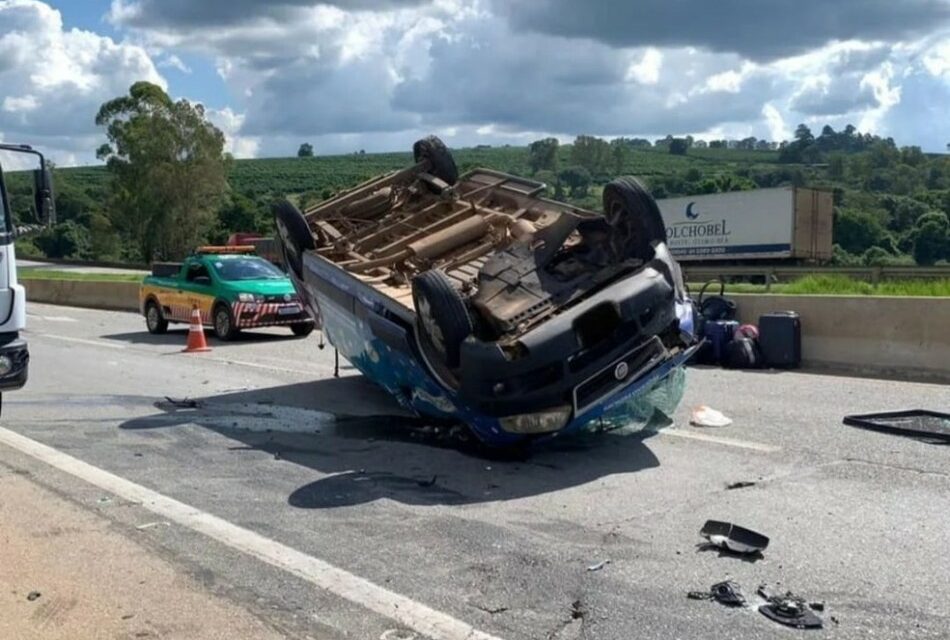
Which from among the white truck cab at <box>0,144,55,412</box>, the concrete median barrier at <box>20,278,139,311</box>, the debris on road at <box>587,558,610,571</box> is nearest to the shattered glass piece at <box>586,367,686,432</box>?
the debris on road at <box>587,558,610,571</box>

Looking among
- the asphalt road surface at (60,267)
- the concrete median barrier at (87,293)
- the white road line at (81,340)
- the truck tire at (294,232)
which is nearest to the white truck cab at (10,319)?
the truck tire at (294,232)

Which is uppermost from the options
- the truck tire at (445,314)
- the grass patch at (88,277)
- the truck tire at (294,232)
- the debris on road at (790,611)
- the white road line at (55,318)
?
the truck tire at (294,232)

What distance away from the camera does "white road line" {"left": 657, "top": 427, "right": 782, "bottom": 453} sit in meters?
8.13

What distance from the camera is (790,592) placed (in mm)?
4949

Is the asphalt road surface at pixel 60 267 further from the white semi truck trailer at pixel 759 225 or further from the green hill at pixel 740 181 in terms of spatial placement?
the white semi truck trailer at pixel 759 225

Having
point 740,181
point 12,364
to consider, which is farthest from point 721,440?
point 740,181

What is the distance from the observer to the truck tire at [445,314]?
23.8ft

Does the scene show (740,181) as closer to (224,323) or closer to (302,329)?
(302,329)

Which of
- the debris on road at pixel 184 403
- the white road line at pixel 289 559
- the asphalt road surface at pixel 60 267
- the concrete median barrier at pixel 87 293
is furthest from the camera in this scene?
the asphalt road surface at pixel 60 267

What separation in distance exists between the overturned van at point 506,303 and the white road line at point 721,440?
593 millimetres

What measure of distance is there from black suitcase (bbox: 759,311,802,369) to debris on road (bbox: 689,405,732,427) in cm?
383

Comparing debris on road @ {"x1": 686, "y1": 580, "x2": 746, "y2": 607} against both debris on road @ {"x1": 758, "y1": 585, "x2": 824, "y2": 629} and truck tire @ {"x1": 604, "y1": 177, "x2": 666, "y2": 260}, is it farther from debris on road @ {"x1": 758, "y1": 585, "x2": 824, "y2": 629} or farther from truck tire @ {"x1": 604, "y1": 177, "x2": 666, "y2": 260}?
truck tire @ {"x1": 604, "y1": 177, "x2": 666, "y2": 260}

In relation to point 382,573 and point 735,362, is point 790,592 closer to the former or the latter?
point 382,573

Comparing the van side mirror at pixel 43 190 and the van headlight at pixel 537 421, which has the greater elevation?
the van side mirror at pixel 43 190
